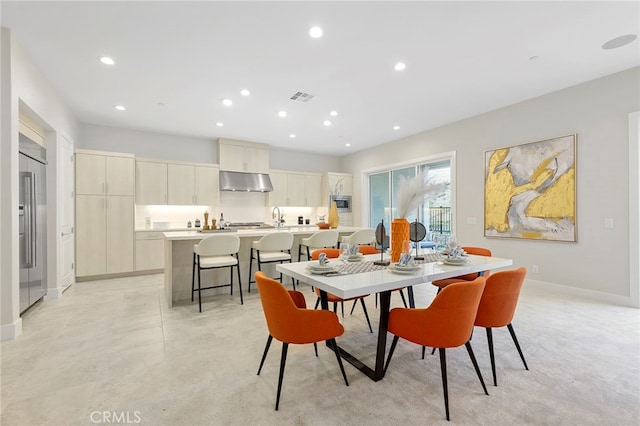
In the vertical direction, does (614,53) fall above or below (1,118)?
above

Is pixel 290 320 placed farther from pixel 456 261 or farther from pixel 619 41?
pixel 619 41

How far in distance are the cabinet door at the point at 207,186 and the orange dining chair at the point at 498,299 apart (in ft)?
18.8

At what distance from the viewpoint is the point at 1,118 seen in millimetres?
2613

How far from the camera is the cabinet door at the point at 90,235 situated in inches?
193

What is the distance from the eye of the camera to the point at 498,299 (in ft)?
6.44

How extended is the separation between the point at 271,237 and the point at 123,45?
2595mm

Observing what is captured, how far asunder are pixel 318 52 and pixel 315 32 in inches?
13.5

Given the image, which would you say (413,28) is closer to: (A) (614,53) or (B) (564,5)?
(B) (564,5)

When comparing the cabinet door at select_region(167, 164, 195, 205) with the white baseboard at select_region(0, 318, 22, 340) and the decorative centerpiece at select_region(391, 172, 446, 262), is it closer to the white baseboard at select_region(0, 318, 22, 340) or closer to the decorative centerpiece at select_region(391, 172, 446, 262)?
the white baseboard at select_region(0, 318, 22, 340)

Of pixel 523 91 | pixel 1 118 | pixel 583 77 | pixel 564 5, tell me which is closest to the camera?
pixel 564 5

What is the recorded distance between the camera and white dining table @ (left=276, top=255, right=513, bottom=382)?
174cm

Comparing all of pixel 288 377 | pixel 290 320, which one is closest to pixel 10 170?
pixel 290 320

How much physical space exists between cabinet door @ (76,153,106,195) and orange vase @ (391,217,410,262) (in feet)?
17.1

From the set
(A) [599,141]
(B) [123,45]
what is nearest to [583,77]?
(A) [599,141]
